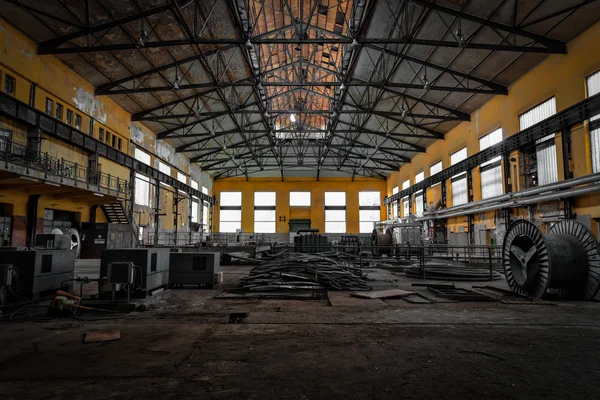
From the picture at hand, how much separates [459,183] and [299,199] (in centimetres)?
2205

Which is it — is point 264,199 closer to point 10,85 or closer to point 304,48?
point 304,48

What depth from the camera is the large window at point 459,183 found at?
79.3 ft

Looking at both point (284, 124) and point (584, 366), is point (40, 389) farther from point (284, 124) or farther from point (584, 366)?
point (284, 124)

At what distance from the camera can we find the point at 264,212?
141 feet

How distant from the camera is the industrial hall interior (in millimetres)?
3641

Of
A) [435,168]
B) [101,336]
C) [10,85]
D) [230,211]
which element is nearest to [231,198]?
[230,211]

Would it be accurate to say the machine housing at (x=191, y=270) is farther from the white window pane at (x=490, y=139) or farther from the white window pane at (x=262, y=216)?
the white window pane at (x=262, y=216)

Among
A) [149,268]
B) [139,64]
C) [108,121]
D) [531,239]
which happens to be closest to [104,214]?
[108,121]

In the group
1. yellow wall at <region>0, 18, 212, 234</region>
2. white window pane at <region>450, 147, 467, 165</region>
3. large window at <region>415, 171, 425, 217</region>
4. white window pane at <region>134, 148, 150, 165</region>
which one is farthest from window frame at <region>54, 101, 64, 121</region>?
large window at <region>415, 171, 425, 217</region>

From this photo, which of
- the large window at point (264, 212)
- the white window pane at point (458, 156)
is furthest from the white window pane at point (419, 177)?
the large window at point (264, 212)

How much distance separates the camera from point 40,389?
2.99 meters

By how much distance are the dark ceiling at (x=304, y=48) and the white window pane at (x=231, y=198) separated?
47.2 feet

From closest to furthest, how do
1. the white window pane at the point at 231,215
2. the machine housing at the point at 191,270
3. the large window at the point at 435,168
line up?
the machine housing at the point at 191,270 → the large window at the point at 435,168 → the white window pane at the point at 231,215

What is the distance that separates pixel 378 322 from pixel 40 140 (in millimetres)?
17911
